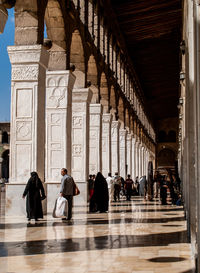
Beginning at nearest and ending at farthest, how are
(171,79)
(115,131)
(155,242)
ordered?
(155,242), (115,131), (171,79)

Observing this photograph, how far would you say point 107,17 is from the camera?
2256 centimetres

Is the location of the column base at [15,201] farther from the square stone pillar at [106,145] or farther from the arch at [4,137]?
the arch at [4,137]

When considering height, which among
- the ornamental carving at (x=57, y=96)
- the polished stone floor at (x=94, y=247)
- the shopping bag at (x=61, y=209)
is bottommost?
the polished stone floor at (x=94, y=247)

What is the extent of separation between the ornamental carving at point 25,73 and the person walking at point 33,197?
2.68m

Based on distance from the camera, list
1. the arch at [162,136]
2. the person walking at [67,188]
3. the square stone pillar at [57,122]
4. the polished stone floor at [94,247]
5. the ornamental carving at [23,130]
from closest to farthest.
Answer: the polished stone floor at [94,247], the person walking at [67,188], the ornamental carving at [23,130], the square stone pillar at [57,122], the arch at [162,136]

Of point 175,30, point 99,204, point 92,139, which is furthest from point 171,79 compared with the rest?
point 99,204

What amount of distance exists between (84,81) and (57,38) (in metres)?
2.94

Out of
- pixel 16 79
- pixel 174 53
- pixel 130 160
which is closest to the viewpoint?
pixel 16 79

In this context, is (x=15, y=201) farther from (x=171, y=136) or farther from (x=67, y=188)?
(x=171, y=136)

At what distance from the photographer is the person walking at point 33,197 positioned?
10.0 metres

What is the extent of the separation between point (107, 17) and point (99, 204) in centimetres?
1257

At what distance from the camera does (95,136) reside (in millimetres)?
19594

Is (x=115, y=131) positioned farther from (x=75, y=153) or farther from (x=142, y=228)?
(x=142, y=228)

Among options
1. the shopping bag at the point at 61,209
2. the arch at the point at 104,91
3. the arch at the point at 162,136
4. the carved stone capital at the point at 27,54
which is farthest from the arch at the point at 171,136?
the shopping bag at the point at 61,209
